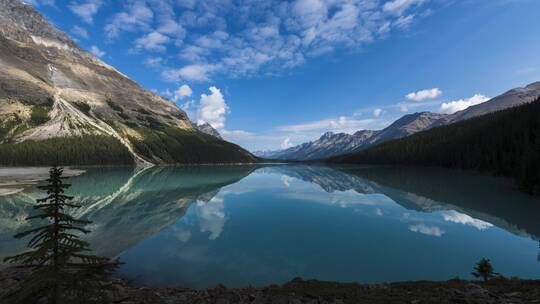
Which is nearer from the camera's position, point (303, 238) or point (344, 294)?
point (344, 294)

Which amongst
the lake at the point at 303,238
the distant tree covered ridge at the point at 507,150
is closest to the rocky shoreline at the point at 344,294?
the lake at the point at 303,238

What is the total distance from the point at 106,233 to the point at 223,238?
16536mm

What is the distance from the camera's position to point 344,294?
17.2m

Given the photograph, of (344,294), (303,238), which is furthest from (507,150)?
(344,294)

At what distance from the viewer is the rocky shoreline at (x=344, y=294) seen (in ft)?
49.6

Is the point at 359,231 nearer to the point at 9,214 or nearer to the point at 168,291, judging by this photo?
the point at 168,291

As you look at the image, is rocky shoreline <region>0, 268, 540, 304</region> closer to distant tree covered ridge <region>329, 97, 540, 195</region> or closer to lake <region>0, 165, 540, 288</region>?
lake <region>0, 165, 540, 288</region>

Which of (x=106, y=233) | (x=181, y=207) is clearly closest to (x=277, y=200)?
(x=181, y=207)

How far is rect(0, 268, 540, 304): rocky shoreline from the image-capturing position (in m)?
15.1

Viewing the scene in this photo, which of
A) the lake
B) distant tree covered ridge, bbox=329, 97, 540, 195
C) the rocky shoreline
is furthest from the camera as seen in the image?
distant tree covered ridge, bbox=329, 97, 540, 195

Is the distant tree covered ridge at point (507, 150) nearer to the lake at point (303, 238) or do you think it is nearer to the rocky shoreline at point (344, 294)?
the lake at point (303, 238)

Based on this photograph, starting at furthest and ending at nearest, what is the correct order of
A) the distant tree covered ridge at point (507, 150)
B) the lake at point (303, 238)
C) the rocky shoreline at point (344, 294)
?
the distant tree covered ridge at point (507, 150) < the lake at point (303, 238) < the rocky shoreline at point (344, 294)

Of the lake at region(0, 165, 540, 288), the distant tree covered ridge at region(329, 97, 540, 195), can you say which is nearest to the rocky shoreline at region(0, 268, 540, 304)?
the lake at region(0, 165, 540, 288)

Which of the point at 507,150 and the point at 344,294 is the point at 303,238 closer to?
the point at 344,294
